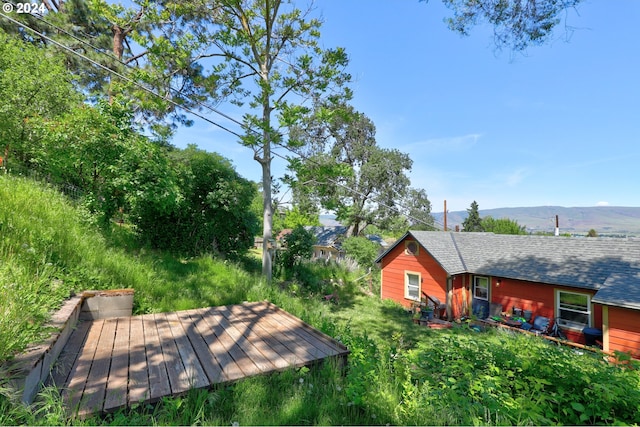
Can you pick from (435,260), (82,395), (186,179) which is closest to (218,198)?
(186,179)

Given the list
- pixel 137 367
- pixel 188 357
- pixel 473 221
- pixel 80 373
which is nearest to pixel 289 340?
pixel 188 357

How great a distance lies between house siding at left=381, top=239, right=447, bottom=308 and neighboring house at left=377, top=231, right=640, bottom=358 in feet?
0.16

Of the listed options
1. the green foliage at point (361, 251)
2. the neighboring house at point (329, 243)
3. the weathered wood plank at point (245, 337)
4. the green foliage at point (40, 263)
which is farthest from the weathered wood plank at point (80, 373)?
the neighboring house at point (329, 243)

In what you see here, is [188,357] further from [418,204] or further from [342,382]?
[418,204]

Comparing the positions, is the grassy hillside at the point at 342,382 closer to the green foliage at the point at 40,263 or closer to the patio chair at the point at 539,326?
the green foliage at the point at 40,263

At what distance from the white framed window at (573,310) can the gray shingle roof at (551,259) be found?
706 mm

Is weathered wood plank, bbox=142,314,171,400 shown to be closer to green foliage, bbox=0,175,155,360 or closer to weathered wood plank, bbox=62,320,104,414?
weathered wood plank, bbox=62,320,104,414

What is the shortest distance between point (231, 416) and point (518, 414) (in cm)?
220

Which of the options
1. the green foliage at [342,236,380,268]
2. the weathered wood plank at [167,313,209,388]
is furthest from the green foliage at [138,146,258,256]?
the green foliage at [342,236,380,268]

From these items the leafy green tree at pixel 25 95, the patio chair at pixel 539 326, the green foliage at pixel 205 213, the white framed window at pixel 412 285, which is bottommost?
the patio chair at pixel 539 326

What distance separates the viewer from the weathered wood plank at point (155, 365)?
7.07ft

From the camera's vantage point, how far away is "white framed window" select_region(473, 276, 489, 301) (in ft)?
40.8

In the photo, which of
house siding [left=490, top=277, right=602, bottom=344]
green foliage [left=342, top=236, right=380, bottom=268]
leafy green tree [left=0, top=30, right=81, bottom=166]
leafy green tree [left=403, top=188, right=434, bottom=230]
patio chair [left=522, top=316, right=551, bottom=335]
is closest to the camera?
leafy green tree [left=0, top=30, right=81, bottom=166]

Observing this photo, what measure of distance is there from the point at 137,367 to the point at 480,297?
1419 centimetres
